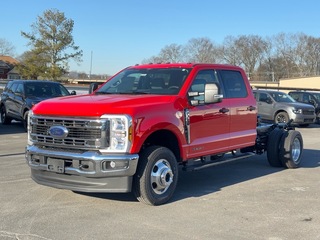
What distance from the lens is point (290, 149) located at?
9.12 metres

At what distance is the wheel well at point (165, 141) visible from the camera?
247 inches

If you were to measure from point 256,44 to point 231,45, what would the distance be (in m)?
6.28

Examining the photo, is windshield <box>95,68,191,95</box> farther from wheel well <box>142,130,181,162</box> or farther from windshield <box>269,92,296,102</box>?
windshield <box>269,92,296,102</box>

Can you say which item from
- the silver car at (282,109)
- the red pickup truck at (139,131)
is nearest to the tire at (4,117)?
the red pickup truck at (139,131)

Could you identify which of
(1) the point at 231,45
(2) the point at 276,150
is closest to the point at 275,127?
(2) the point at 276,150

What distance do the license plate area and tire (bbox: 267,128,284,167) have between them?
5.10 m

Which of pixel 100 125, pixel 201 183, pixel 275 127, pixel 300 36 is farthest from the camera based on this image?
pixel 300 36

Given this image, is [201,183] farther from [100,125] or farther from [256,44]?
[256,44]

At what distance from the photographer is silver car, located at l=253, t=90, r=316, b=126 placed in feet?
65.5

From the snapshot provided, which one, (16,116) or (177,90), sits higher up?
(177,90)

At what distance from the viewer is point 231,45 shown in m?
109

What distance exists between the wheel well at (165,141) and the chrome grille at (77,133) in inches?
33.8

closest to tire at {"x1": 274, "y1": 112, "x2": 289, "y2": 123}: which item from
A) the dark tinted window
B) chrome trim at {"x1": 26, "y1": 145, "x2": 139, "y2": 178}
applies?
the dark tinted window

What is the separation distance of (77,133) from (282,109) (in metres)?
16.1
